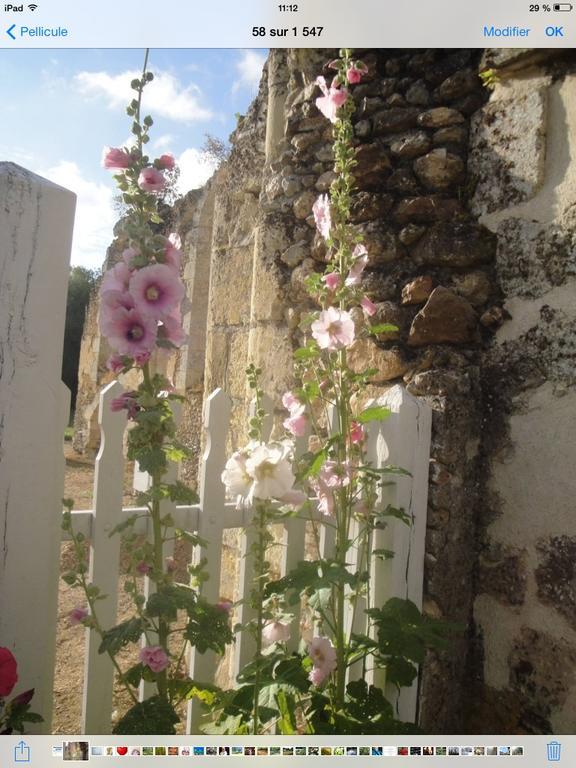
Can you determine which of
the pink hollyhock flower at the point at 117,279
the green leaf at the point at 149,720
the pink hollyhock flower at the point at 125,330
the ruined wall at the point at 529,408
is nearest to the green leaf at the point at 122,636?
the green leaf at the point at 149,720

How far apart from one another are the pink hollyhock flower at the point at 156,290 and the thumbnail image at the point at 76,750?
2.32ft

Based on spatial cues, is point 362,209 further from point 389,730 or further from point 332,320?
point 389,730

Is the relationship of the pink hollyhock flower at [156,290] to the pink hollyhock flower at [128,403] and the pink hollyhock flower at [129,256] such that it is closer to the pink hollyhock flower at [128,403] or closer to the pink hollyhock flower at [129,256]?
the pink hollyhock flower at [129,256]

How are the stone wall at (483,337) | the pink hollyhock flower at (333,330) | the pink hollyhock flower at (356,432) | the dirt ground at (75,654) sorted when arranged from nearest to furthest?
the pink hollyhock flower at (333,330) < the pink hollyhock flower at (356,432) < the stone wall at (483,337) < the dirt ground at (75,654)

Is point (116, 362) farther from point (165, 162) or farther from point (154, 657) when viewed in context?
point (154, 657)

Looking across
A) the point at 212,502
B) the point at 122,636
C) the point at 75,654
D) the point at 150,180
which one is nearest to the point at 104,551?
the point at 212,502

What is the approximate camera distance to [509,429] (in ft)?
4.95

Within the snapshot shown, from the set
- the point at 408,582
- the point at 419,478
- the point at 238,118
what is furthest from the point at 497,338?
the point at 238,118

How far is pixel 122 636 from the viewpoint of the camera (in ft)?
3.24

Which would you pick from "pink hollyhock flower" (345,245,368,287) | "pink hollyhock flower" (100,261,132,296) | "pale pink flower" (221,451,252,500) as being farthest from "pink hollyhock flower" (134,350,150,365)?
"pink hollyhock flower" (345,245,368,287)

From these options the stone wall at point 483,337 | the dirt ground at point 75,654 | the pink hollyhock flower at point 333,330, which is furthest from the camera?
the dirt ground at point 75,654

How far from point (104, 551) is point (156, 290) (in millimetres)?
685

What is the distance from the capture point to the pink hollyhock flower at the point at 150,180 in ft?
3.20

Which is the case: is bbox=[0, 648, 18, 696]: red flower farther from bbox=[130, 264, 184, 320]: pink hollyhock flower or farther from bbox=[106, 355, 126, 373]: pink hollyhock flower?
bbox=[130, 264, 184, 320]: pink hollyhock flower
